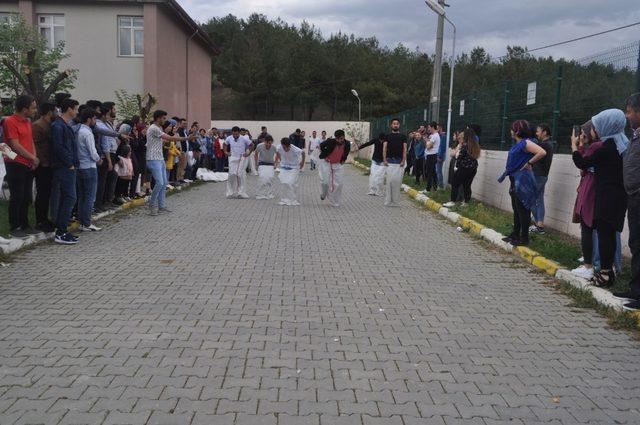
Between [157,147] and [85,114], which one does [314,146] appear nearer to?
[157,147]

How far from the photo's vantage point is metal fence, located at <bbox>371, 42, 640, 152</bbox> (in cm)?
934

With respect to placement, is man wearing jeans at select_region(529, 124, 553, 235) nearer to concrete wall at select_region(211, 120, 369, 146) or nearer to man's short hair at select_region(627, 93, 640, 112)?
man's short hair at select_region(627, 93, 640, 112)

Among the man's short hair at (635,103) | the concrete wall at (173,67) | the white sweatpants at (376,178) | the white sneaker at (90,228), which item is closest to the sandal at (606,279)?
the man's short hair at (635,103)

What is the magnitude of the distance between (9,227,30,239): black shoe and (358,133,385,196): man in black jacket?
883cm

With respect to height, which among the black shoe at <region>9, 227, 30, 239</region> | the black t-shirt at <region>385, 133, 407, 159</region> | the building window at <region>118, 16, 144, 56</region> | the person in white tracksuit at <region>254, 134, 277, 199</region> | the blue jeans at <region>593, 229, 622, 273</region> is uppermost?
the building window at <region>118, 16, 144, 56</region>

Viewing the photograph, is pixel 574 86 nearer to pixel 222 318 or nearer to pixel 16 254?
pixel 222 318

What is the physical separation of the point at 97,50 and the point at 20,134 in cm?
1971

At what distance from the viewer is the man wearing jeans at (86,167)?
9.62 meters

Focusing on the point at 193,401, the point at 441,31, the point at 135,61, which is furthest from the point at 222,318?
the point at 135,61

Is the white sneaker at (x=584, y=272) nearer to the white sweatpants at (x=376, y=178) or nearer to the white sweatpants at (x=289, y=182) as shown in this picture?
the white sweatpants at (x=289, y=182)

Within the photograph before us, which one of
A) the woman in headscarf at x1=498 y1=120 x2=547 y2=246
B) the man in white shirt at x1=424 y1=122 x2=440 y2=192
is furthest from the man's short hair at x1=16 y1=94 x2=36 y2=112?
the man in white shirt at x1=424 y1=122 x2=440 y2=192

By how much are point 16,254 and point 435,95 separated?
50.0 feet

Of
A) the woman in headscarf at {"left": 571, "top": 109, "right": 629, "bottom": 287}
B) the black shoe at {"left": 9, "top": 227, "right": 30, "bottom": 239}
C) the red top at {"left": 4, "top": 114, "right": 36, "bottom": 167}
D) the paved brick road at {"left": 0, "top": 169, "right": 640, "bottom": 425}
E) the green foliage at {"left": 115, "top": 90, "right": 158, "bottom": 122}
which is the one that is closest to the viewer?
the paved brick road at {"left": 0, "top": 169, "right": 640, "bottom": 425}

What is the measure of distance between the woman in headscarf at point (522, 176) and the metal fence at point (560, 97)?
59.9 inches
